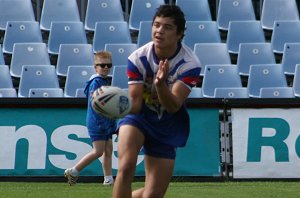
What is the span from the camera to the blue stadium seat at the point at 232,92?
16000 millimetres

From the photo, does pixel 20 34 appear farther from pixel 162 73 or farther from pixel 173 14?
pixel 162 73

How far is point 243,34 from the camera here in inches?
710

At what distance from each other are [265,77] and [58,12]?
439cm

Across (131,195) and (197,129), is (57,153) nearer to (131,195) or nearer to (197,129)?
(197,129)

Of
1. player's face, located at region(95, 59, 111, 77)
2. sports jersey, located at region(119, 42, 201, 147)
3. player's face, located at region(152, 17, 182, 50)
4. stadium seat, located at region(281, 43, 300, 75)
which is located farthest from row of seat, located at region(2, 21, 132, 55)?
player's face, located at region(152, 17, 182, 50)

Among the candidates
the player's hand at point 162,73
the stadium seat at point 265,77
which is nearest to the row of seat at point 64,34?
the stadium seat at point 265,77

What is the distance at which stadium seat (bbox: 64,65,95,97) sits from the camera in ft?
54.3

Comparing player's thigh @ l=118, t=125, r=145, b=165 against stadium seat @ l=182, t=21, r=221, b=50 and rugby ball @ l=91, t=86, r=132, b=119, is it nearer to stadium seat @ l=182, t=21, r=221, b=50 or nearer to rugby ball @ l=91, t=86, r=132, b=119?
rugby ball @ l=91, t=86, r=132, b=119

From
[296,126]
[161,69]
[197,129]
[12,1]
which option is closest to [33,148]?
[197,129]

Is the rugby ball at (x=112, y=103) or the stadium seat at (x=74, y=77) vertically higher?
the rugby ball at (x=112, y=103)

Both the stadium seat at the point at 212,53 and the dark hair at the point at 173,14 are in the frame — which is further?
the stadium seat at the point at 212,53

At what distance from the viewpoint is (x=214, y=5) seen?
2014 centimetres

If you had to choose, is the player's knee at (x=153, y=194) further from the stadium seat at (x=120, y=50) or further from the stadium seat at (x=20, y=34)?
the stadium seat at (x=20, y=34)

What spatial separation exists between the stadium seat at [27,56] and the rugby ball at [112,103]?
984 centimetres
